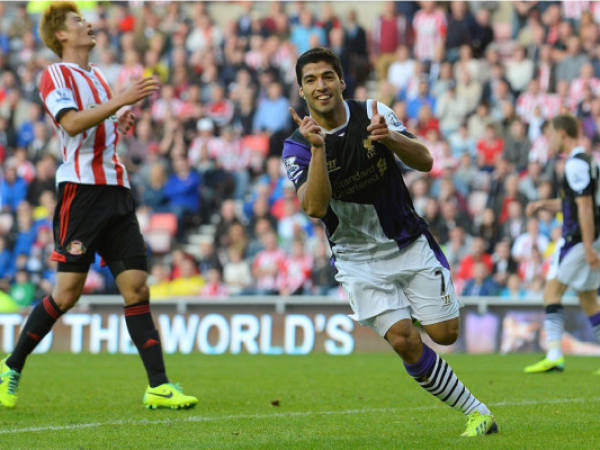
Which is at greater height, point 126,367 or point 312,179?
point 312,179

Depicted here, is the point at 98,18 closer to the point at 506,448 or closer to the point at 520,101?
the point at 520,101

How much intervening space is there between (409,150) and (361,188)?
1.54ft

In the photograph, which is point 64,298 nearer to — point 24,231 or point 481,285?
point 481,285

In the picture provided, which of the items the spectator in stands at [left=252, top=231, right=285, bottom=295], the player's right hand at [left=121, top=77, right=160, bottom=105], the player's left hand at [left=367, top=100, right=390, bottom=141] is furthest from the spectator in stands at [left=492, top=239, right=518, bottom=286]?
the player's left hand at [left=367, top=100, right=390, bottom=141]

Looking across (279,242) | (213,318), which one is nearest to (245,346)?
(213,318)

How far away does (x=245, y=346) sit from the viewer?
1523 centimetres

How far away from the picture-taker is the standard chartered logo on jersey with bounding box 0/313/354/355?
15023mm

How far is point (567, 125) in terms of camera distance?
10625mm

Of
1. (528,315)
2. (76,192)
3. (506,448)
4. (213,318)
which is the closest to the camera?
(506,448)

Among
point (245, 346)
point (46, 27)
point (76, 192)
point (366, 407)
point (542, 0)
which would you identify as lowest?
point (245, 346)

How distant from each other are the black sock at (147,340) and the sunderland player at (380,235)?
1.83 metres

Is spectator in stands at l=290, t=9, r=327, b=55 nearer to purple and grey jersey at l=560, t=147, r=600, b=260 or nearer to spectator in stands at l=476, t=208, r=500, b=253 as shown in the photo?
spectator in stands at l=476, t=208, r=500, b=253

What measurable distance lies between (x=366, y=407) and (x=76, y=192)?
8.11 feet

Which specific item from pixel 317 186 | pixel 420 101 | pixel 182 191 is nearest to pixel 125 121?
pixel 317 186
